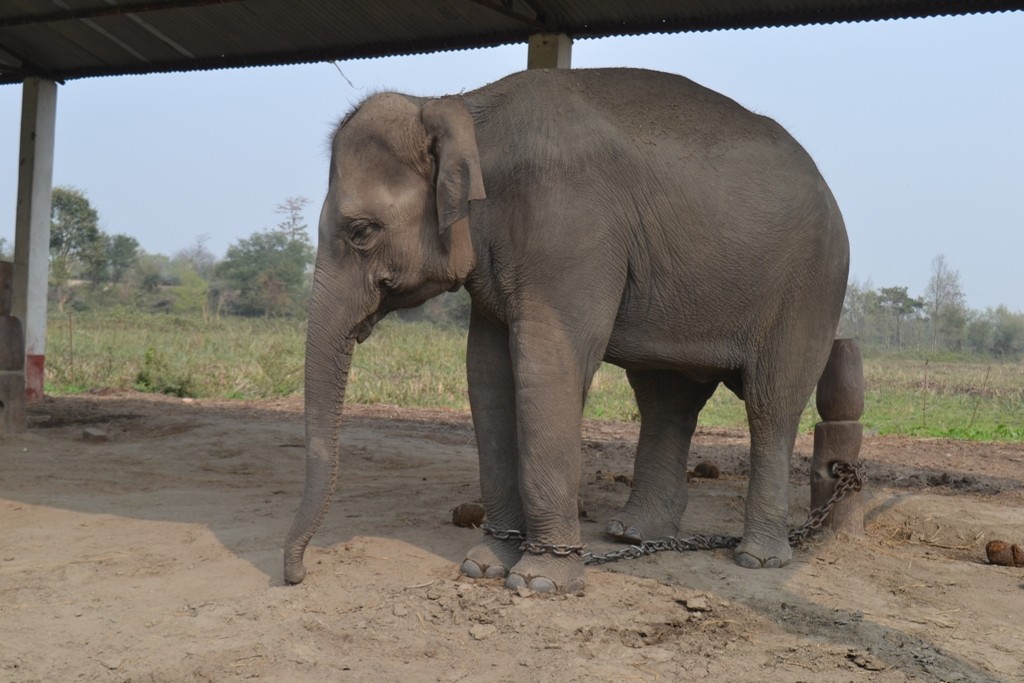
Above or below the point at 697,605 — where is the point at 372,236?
above

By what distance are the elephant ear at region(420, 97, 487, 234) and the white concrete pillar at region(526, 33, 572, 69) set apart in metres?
3.74

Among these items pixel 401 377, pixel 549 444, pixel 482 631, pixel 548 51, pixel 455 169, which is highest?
pixel 548 51

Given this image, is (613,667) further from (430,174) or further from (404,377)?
(404,377)

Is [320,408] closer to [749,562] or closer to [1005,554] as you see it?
[749,562]

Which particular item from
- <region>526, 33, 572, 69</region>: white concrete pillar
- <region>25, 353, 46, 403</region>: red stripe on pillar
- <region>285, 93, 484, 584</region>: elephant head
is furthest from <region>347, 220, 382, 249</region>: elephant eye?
<region>25, 353, 46, 403</region>: red stripe on pillar

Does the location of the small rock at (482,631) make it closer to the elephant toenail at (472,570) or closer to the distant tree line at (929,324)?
the elephant toenail at (472,570)

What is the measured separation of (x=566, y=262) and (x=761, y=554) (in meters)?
1.85

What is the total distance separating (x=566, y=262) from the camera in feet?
15.5

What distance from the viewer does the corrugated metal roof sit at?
7797mm

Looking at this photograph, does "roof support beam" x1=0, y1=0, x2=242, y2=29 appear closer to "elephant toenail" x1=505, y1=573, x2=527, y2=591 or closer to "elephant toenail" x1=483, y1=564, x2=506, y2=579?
"elephant toenail" x1=483, y1=564, x2=506, y2=579

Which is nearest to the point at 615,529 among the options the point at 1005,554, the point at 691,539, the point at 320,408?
the point at 691,539

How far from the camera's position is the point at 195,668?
153 inches

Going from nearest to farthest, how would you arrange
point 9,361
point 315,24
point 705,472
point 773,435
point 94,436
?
point 773,435, point 705,472, point 9,361, point 94,436, point 315,24

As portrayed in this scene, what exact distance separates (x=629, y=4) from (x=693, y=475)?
3.56m
